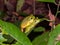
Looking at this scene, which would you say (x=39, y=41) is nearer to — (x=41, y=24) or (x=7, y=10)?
(x=41, y=24)

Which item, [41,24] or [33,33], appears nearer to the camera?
[33,33]

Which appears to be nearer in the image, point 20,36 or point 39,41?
point 20,36

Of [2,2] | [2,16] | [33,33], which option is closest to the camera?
[33,33]

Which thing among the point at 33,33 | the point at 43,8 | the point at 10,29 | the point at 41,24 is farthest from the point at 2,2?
the point at 10,29

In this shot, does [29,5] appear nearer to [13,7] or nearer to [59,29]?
[13,7]

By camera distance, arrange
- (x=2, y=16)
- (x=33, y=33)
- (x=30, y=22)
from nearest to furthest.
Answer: (x=30, y=22), (x=33, y=33), (x=2, y=16)

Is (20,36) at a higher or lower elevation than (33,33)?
higher

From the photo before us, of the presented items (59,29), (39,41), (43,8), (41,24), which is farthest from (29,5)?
(59,29)

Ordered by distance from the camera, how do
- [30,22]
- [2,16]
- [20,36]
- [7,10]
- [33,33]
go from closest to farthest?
[20,36] → [30,22] → [33,33] → [2,16] → [7,10]

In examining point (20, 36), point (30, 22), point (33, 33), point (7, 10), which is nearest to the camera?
point (20, 36)
